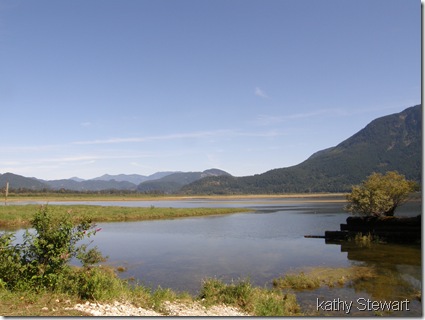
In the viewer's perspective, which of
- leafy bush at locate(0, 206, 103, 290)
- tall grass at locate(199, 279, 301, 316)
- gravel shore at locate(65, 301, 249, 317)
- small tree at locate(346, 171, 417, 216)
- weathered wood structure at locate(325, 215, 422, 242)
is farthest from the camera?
small tree at locate(346, 171, 417, 216)

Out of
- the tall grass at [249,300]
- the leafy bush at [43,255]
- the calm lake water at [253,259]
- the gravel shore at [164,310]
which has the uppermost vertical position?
the leafy bush at [43,255]

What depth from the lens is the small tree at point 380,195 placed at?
135 feet

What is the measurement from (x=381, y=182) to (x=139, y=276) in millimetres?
31274

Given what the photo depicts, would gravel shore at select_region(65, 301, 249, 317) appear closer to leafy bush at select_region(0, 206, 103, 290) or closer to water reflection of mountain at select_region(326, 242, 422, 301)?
leafy bush at select_region(0, 206, 103, 290)

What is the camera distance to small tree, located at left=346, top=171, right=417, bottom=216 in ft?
135

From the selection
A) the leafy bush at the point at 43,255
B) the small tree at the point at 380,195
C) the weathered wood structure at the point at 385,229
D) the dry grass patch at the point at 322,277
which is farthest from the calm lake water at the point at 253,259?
the leafy bush at the point at 43,255

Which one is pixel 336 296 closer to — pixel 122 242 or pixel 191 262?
pixel 191 262

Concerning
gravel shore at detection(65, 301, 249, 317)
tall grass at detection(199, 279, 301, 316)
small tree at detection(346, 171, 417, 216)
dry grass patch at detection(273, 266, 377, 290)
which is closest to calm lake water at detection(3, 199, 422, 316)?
dry grass patch at detection(273, 266, 377, 290)

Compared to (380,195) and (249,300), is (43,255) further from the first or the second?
(380,195)

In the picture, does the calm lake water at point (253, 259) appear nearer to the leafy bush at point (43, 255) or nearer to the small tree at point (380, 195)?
the small tree at point (380, 195)

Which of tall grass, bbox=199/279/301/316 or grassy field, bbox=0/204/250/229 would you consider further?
grassy field, bbox=0/204/250/229

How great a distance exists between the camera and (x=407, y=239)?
36.8m

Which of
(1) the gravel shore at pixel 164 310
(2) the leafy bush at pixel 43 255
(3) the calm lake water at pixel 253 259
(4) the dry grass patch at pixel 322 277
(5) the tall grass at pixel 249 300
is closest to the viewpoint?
(1) the gravel shore at pixel 164 310

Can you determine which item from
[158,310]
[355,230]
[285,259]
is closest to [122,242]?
[285,259]
